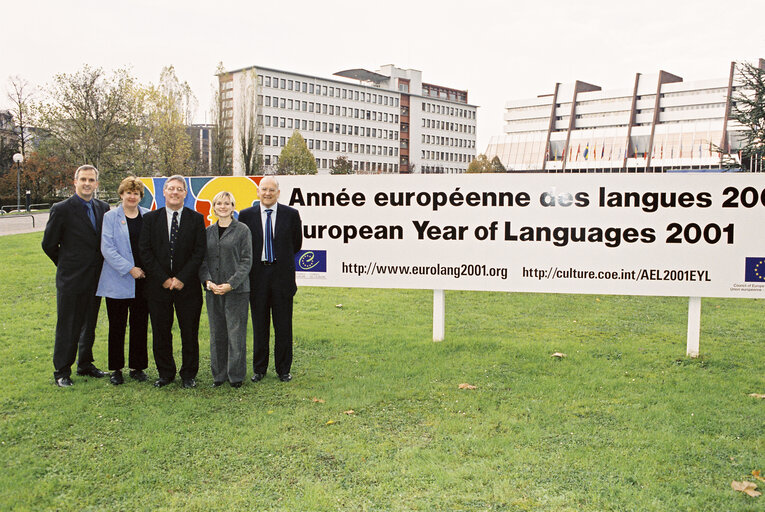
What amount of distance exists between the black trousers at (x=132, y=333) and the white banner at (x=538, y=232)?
7.44ft

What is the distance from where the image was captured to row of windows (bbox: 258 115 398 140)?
115194mm

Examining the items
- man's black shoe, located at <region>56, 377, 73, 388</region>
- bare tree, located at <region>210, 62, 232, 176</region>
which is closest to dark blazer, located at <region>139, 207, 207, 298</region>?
man's black shoe, located at <region>56, 377, 73, 388</region>

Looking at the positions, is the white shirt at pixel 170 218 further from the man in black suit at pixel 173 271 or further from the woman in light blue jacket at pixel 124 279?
the woman in light blue jacket at pixel 124 279

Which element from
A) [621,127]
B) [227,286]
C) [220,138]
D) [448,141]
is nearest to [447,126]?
[448,141]

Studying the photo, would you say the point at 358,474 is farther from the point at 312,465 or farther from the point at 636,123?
the point at 636,123

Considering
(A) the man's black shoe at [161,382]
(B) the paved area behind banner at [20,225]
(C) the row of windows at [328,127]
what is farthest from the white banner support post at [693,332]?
(C) the row of windows at [328,127]

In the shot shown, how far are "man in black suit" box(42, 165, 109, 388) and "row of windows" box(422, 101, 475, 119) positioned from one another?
137 meters

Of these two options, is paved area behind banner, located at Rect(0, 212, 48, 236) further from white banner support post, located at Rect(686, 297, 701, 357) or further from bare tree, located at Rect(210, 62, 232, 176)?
white banner support post, located at Rect(686, 297, 701, 357)

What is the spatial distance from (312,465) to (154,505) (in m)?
1.06

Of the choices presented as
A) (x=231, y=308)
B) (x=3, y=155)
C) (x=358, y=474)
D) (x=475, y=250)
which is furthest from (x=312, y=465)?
(x=3, y=155)

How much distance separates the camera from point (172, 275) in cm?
642

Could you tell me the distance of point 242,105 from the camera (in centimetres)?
7562

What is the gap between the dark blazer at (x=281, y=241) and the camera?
21.9ft

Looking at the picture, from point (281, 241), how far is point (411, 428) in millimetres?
2364
